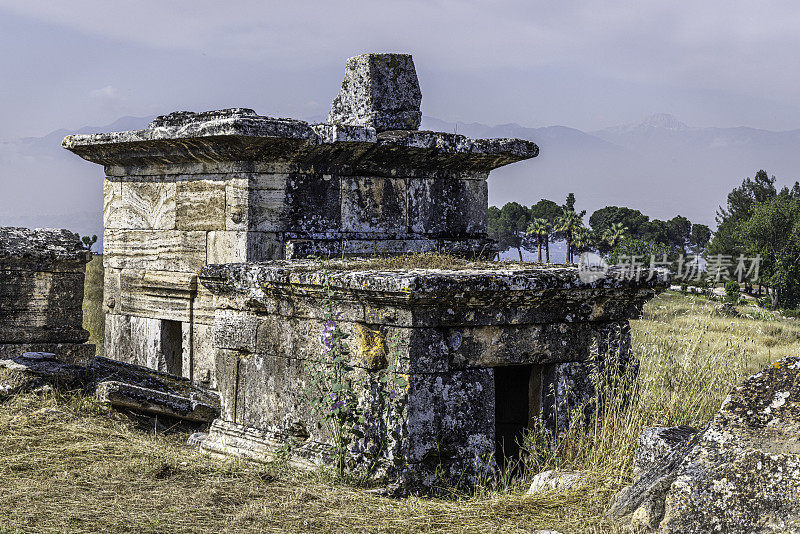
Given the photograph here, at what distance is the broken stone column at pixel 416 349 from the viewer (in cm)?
456

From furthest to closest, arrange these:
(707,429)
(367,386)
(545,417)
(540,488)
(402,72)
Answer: (402,72) < (545,417) < (367,386) < (540,488) < (707,429)

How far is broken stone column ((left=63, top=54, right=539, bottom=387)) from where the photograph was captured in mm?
7723

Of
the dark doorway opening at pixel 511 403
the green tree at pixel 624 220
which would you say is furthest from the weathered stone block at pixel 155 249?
the green tree at pixel 624 220

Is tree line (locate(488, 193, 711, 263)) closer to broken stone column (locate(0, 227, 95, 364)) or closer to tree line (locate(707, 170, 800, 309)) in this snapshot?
tree line (locate(707, 170, 800, 309))

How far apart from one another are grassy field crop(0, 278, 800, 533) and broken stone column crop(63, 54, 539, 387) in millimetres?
2478

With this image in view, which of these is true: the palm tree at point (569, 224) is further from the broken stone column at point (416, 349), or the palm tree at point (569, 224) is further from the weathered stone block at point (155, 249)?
the broken stone column at point (416, 349)

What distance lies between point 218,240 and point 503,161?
3311mm

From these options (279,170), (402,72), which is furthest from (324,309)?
(402,72)

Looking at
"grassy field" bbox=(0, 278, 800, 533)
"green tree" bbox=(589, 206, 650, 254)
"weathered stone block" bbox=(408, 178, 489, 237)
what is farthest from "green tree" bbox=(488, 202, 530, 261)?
"grassy field" bbox=(0, 278, 800, 533)

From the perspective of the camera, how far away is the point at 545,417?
16.9 feet

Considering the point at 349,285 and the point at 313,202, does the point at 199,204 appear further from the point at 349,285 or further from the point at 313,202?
the point at 349,285

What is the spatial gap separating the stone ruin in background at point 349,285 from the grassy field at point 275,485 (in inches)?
11.2

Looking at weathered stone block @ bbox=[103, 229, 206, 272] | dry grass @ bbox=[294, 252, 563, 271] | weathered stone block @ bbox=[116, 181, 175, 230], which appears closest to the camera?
dry grass @ bbox=[294, 252, 563, 271]

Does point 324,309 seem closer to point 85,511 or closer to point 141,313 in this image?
point 85,511
